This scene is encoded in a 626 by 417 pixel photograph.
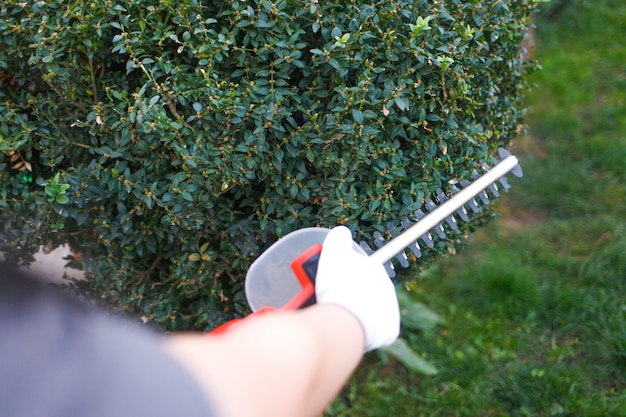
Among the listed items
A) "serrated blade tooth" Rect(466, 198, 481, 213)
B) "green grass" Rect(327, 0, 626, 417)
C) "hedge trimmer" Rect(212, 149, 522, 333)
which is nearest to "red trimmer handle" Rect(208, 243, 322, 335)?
"hedge trimmer" Rect(212, 149, 522, 333)

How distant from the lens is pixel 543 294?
10.1 feet

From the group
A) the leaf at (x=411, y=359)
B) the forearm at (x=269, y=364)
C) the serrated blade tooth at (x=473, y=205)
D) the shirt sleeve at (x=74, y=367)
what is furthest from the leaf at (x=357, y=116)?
the leaf at (x=411, y=359)

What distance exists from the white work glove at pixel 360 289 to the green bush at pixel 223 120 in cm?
32

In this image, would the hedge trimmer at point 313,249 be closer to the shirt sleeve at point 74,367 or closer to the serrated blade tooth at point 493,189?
the serrated blade tooth at point 493,189

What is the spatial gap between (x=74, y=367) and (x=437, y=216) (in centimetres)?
111

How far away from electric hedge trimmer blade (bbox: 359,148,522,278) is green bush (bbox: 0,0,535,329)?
40 mm

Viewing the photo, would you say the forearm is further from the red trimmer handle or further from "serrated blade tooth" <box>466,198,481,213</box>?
"serrated blade tooth" <box>466,198,481,213</box>

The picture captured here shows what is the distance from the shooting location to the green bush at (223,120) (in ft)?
5.49

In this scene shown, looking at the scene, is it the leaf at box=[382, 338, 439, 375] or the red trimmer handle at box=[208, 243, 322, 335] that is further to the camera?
the leaf at box=[382, 338, 439, 375]

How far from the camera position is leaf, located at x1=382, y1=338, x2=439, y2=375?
275cm

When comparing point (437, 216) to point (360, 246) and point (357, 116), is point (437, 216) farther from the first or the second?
point (357, 116)

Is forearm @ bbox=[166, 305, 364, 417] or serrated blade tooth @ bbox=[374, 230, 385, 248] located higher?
forearm @ bbox=[166, 305, 364, 417]

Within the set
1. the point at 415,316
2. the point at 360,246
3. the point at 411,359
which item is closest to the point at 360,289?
the point at 360,246

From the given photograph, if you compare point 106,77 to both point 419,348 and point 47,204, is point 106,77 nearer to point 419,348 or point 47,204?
point 47,204
